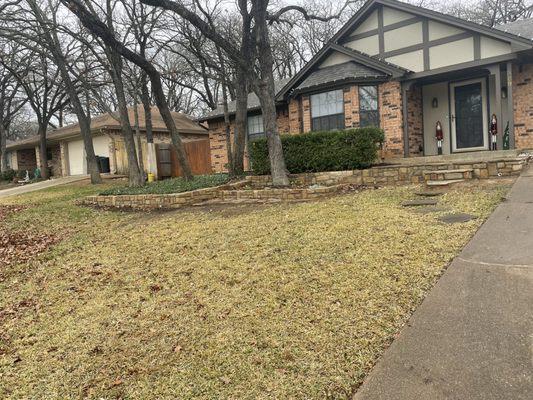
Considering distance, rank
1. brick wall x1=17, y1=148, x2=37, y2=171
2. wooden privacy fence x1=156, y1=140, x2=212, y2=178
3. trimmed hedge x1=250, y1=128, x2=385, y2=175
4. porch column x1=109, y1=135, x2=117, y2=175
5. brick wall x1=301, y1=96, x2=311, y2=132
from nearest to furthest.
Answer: trimmed hedge x1=250, y1=128, x2=385, y2=175 < brick wall x1=301, y1=96, x2=311, y2=132 < wooden privacy fence x1=156, y1=140, x2=212, y2=178 < porch column x1=109, y1=135, x2=117, y2=175 < brick wall x1=17, y1=148, x2=37, y2=171

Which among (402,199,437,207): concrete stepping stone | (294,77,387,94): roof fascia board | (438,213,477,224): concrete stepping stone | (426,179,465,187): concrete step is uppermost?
(294,77,387,94): roof fascia board

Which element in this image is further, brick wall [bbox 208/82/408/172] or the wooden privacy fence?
the wooden privacy fence

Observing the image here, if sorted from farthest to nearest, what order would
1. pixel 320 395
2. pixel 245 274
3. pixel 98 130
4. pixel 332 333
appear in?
1. pixel 98 130
2. pixel 245 274
3. pixel 332 333
4. pixel 320 395

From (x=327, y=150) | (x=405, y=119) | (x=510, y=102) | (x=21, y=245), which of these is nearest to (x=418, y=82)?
(x=405, y=119)

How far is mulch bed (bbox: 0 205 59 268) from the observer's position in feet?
19.7

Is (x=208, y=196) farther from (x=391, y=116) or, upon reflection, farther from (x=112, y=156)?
(x=112, y=156)

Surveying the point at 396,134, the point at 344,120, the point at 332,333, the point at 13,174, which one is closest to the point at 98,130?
the point at 13,174

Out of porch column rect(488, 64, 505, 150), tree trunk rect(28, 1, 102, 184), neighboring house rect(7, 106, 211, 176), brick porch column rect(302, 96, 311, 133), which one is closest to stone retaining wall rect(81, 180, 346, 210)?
brick porch column rect(302, 96, 311, 133)

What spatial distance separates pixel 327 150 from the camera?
35.3ft

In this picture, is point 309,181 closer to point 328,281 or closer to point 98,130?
point 328,281

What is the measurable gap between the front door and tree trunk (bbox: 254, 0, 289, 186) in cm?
628

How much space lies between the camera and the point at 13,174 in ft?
88.1

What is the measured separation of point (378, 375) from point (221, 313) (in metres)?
1.44

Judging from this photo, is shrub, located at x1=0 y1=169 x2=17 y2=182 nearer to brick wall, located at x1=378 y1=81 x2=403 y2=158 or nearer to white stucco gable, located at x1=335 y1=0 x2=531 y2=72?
white stucco gable, located at x1=335 y1=0 x2=531 y2=72
